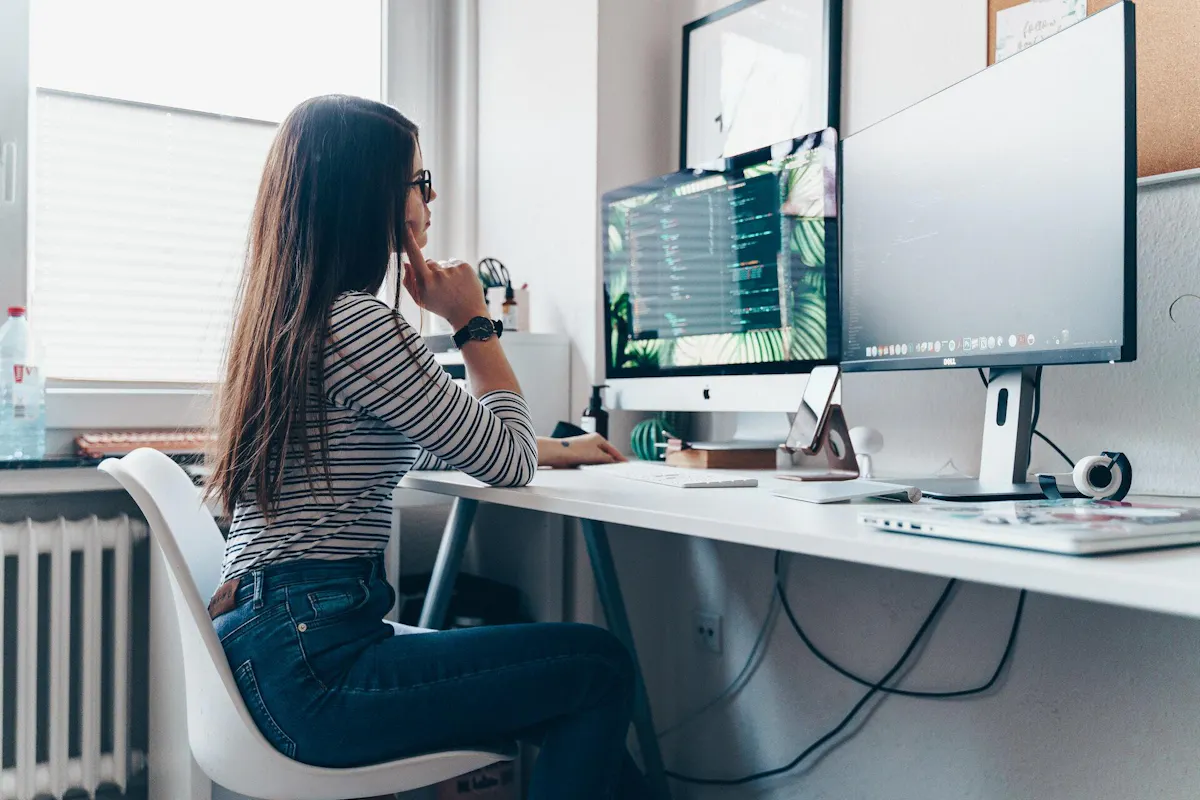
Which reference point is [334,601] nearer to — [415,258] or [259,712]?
[259,712]

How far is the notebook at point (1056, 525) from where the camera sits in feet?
2.25

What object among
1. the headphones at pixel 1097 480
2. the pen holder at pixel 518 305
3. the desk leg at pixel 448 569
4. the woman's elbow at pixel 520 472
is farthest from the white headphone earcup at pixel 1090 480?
the pen holder at pixel 518 305

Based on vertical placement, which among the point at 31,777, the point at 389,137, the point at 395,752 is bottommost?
the point at 31,777

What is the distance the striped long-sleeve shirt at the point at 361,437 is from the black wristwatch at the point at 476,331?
0.63 ft

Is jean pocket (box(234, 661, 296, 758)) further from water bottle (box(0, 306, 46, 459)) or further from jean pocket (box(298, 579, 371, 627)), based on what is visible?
water bottle (box(0, 306, 46, 459))

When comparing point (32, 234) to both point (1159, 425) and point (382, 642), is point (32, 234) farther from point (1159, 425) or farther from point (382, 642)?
point (1159, 425)

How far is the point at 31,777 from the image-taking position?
1.70 meters

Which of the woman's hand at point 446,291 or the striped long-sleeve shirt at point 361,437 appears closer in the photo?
the striped long-sleeve shirt at point 361,437

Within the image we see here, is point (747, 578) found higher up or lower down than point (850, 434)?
lower down

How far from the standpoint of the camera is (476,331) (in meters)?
1.34

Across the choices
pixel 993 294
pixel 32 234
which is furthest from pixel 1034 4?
pixel 32 234

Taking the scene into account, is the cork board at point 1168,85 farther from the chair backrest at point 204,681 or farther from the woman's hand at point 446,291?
the chair backrest at point 204,681

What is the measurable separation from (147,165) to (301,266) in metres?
1.13

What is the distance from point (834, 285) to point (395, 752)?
0.87m
